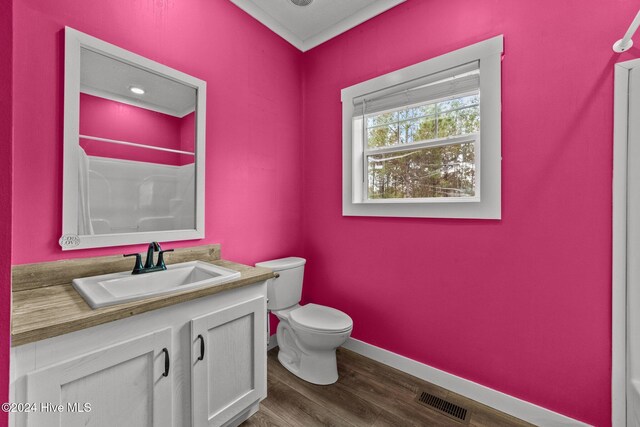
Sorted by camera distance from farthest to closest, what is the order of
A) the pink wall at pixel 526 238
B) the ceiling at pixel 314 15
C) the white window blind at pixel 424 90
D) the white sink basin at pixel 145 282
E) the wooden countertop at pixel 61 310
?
the ceiling at pixel 314 15 < the white window blind at pixel 424 90 < the pink wall at pixel 526 238 < the white sink basin at pixel 145 282 < the wooden countertop at pixel 61 310

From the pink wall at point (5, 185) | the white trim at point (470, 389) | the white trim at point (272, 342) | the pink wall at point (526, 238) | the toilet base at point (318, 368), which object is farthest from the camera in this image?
the white trim at point (272, 342)

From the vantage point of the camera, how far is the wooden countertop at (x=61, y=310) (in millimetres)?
805

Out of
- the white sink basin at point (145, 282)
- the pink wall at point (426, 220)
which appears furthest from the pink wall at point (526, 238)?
the white sink basin at point (145, 282)

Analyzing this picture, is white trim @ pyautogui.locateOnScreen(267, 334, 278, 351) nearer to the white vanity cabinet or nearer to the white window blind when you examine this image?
the white vanity cabinet

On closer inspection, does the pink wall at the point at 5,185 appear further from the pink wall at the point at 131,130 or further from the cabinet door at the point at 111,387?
the pink wall at the point at 131,130

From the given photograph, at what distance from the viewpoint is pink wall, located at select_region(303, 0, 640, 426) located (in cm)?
132

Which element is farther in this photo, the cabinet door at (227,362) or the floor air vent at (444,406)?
the floor air vent at (444,406)

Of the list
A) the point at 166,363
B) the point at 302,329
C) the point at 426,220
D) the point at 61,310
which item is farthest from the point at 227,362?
the point at 426,220

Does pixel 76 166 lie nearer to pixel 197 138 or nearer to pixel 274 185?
pixel 197 138

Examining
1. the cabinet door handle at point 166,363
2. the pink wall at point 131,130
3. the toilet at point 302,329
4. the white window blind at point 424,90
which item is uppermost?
the white window blind at point 424,90

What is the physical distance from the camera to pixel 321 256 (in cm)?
241

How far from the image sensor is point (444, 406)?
1.60m

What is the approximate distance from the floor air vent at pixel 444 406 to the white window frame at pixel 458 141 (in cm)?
113

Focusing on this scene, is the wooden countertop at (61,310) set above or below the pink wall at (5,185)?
below
